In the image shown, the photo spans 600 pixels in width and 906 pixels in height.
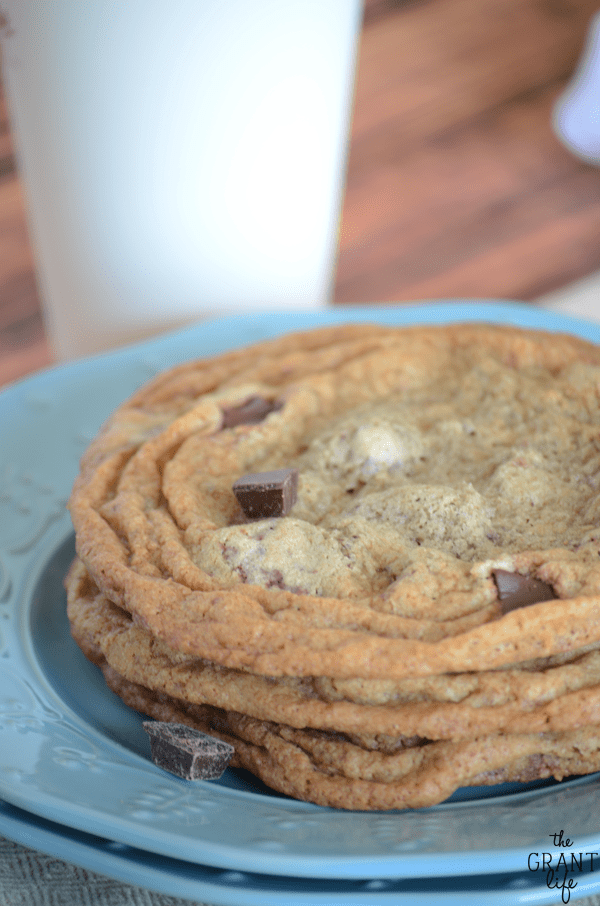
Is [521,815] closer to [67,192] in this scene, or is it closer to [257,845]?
[257,845]

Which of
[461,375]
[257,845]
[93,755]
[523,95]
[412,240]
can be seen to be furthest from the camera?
[523,95]

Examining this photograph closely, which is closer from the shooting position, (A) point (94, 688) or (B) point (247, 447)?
(A) point (94, 688)

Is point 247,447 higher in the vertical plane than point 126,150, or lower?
lower

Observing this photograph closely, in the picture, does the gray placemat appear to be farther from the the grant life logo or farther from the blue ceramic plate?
the the grant life logo

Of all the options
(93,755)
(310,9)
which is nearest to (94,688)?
(93,755)


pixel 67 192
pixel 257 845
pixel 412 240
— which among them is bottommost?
pixel 412 240

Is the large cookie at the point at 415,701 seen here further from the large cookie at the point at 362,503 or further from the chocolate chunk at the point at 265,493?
the chocolate chunk at the point at 265,493

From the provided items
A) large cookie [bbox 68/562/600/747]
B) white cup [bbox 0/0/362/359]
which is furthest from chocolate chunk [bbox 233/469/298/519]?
white cup [bbox 0/0/362/359]
